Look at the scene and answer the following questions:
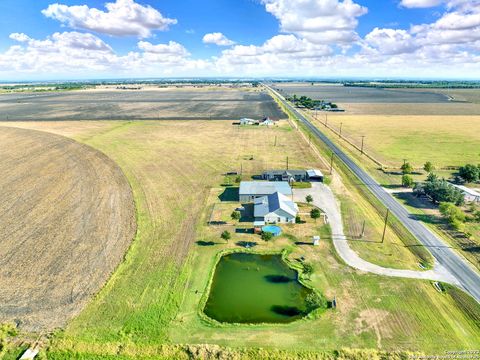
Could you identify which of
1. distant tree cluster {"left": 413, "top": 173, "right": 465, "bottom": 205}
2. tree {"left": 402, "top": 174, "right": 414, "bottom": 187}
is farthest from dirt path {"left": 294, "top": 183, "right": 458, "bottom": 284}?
distant tree cluster {"left": 413, "top": 173, "right": 465, "bottom": 205}

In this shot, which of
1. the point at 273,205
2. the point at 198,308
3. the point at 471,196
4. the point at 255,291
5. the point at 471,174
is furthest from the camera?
the point at 471,174

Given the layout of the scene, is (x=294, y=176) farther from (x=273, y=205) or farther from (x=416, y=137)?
(x=416, y=137)

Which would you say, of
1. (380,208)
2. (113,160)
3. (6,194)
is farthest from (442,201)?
(6,194)

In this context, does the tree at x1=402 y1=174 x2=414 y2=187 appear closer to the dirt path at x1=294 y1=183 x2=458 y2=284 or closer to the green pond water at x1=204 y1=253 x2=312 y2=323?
the dirt path at x1=294 y1=183 x2=458 y2=284

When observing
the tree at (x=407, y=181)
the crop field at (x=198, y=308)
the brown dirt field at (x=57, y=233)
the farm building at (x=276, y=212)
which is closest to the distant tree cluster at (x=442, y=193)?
the tree at (x=407, y=181)

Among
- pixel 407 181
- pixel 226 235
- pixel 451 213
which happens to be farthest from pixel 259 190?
pixel 451 213

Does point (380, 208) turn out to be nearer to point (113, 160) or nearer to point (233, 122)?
point (113, 160)
